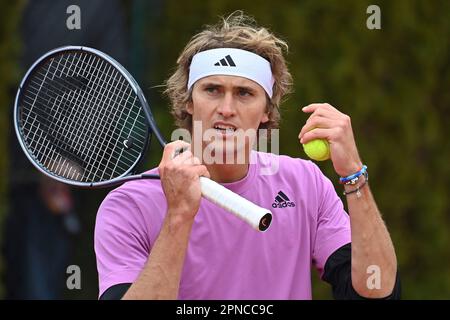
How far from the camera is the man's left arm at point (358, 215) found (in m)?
3.16

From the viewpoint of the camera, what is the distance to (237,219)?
3385 mm

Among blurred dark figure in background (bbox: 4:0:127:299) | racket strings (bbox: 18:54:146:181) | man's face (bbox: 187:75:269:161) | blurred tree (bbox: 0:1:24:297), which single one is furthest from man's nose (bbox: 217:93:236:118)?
blurred dark figure in background (bbox: 4:0:127:299)

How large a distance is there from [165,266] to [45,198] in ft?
11.4

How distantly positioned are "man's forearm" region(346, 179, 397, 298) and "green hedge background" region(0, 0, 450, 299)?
8.75 feet

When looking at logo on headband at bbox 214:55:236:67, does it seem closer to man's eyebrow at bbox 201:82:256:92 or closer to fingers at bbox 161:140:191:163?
man's eyebrow at bbox 201:82:256:92

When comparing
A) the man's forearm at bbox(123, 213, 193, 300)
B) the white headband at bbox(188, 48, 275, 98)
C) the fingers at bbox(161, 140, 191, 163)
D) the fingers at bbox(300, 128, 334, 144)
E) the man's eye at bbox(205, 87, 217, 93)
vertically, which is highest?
the white headband at bbox(188, 48, 275, 98)

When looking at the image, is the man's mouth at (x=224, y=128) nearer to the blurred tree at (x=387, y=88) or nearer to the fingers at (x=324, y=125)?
the fingers at (x=324, y=125)

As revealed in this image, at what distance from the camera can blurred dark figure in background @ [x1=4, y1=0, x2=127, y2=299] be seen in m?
6.18

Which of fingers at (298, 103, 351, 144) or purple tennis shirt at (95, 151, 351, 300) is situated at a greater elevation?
fingers at (298, 103, 351, 144)

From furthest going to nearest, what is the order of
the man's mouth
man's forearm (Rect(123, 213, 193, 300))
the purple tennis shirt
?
the man's mouth
the purple tennis shirt
man's forearm (Rect(123, 213, 193, 300))

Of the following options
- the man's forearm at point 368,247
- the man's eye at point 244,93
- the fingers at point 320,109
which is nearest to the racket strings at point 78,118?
the man's eye at point 244,93

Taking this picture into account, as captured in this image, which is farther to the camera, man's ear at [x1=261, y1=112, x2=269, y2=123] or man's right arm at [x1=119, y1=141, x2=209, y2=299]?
man's ear at [x1=261, y1=112, x2=269, y2=123]

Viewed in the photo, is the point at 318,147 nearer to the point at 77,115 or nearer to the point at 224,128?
the point at 224,128

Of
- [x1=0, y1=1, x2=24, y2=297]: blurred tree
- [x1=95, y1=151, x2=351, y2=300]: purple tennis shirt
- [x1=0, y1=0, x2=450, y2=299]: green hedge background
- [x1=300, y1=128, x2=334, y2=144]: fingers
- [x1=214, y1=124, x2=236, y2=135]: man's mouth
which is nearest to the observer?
[x1=300, y1=128, x2=334, y2=144]: fingers
